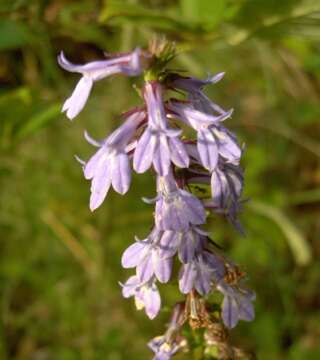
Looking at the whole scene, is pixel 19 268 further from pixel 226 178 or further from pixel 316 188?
pixel 226 178

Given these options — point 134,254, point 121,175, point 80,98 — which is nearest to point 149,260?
point 134,254

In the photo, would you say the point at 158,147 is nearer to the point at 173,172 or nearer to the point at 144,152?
the point at 144,152

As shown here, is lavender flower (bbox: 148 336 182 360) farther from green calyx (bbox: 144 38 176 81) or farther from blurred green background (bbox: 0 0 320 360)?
blurred green background (bbox: 0 0 320 360)

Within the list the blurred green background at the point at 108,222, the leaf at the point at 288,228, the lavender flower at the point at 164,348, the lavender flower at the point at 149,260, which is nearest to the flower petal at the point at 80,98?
the lavender flower at the point at 149,260

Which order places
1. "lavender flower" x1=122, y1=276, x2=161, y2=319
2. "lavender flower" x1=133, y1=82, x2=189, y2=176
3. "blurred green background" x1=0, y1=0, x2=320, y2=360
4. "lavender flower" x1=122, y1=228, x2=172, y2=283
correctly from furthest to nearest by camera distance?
"blurred green background" x1=0, y1=0, x2=320, y2=360 → "lavender flower" x1=122, y1=276, x2=161, y2=319 → "lavender flower" x1=122, y1=228, x2=172, y2=283 → "lavender flower" x1=133, y1=82, x2=189, y2=176

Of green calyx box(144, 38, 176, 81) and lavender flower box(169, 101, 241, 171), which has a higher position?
green calyx box(144, 38, 176, 81)

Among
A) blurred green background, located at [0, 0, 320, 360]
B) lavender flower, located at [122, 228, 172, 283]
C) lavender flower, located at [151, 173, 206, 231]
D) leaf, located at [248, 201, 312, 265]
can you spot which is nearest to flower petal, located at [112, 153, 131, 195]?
lavender flower, located at [151, 173, 206, 231]

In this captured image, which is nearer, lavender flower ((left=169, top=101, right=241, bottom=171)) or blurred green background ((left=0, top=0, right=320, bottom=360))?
lavender flower ((left=169, top=101, right=241, bottom=171))

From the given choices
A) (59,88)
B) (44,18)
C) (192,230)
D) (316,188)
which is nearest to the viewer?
(192,230)

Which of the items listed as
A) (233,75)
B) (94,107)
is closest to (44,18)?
(94,107)
